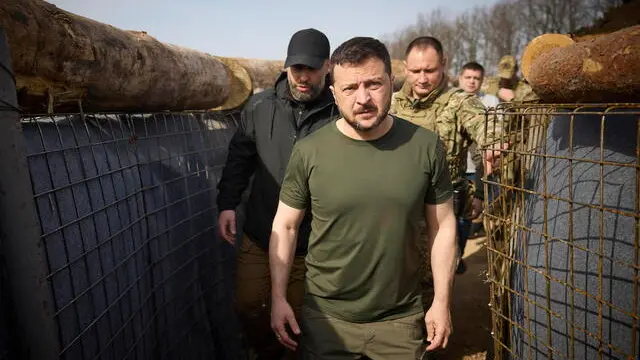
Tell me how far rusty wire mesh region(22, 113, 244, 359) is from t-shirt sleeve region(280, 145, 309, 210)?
35.4 inches

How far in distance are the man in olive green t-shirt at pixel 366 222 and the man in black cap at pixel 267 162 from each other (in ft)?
2.64

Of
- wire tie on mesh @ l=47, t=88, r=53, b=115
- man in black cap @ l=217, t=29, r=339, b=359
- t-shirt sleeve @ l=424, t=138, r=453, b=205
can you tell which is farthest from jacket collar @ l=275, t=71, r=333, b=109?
wire tie on mesh @ l=47, t=88, r=53, b=115

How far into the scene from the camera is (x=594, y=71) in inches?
56.9

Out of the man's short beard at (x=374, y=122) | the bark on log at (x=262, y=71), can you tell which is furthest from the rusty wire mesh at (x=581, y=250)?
the bark on log at (x=262, y=71)

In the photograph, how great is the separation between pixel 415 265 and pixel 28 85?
1800mm

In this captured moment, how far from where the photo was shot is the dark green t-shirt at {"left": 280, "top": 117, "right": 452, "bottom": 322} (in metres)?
1.88

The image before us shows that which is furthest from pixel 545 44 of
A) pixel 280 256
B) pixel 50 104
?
pixel 50 104

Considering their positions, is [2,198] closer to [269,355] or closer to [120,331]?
[120,331]

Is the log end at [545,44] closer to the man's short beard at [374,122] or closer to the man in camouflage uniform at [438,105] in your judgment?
the man's short beard at [374,122]

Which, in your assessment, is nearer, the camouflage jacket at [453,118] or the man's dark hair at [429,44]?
the camouflage jacket at [453,118]

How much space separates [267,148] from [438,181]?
131cm

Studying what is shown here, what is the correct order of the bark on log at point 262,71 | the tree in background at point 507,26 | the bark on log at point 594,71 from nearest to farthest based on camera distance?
the bark on log at point 594,71 → the bark on log at point 262,71 → the tree in background at point 507,26

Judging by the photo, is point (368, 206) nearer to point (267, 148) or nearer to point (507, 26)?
point (267, 148)

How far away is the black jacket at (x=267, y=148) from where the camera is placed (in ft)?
9.41
